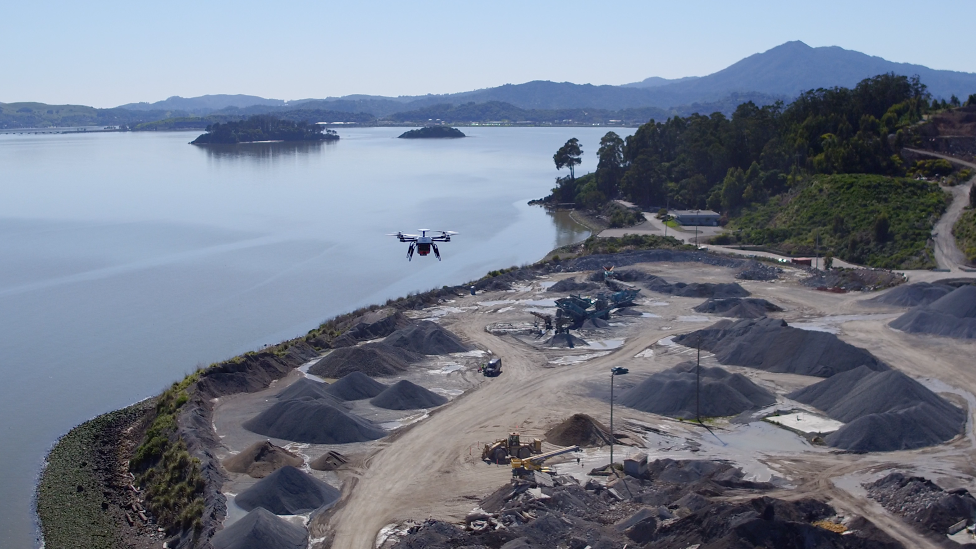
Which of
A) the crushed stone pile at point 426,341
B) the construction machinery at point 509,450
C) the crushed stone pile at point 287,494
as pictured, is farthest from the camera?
the crushed stone pile at point 426,341

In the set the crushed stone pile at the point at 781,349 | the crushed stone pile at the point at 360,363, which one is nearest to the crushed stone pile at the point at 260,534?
the crushed stone pile at the point at 360,363

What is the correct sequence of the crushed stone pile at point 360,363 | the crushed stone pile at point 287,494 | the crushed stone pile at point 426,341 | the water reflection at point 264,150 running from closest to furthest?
the crushed stone pile at point 287,494 → the crushed stone pile at point 360,363 → the crushed stone pile at point 426,341 → the water reflection at point 264,150

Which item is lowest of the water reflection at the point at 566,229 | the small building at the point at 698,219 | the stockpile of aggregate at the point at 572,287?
the water reflection at the point at 566,229

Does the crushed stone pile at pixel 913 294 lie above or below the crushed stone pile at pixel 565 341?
above

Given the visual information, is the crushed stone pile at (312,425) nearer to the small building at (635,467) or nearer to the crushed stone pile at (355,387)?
the crushed stone pile at (355,387)

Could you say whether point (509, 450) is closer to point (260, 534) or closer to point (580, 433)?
point (580, 433)

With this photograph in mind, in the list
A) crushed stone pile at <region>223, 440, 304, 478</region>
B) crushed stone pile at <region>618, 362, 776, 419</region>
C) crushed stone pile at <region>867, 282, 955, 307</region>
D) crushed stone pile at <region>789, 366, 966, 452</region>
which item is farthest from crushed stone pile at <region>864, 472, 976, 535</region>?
crushed stone pile at <region>867, 282, 955, 307</region>

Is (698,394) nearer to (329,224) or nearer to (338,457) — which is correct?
(338,457)

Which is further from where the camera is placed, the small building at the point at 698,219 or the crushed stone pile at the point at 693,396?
the small building at the point at 698,219
